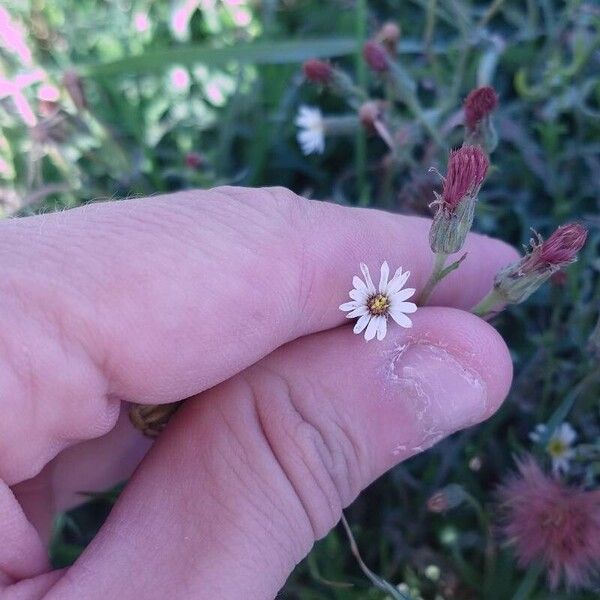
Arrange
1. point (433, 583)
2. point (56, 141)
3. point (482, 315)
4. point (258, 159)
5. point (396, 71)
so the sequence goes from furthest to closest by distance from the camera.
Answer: point (258, 159)
point (56, 141)
point (396, 71)
point (433, 583)
point (482, 315)

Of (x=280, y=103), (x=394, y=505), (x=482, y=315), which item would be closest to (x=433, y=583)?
(x=394, y=505)

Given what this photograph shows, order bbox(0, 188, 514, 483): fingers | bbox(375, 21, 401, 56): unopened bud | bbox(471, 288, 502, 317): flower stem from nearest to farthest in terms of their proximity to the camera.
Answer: bbox(0, 188, 514, 483): fingers < bbox(471, 288, 502, 317): flower stem < bbox(375, 21, 401, 56): unopened bud

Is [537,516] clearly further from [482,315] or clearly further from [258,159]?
[258,159]

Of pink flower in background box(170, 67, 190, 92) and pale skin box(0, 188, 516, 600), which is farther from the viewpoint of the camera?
pink flower in background box(170, 67, 190, 92)

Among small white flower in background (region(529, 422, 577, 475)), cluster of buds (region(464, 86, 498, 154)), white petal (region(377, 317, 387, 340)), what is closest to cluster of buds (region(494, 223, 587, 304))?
white petal (region(377, 317, 387, 340))

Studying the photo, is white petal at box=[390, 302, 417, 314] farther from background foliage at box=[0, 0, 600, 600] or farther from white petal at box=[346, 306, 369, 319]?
background foliage at box=[0, 0, 600, 600]

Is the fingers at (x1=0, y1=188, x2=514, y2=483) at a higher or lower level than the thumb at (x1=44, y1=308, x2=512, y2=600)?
higher

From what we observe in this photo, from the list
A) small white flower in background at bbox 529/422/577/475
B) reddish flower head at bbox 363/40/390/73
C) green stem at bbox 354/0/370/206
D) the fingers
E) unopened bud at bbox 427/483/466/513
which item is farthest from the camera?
green stem at bbox 354/0/370/206

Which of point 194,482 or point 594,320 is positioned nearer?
point 194,482
